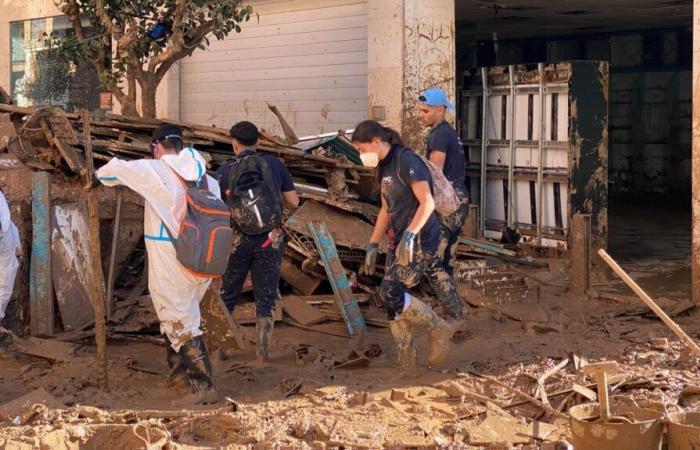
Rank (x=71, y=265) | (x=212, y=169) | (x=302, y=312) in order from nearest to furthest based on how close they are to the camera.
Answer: (x=71, y=265) < (x=302, y=312) < (x=212, y=169)

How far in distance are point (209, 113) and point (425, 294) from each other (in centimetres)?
713

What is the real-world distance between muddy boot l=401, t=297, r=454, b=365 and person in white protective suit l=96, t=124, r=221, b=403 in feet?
4.82

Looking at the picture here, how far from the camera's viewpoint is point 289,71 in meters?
14.8

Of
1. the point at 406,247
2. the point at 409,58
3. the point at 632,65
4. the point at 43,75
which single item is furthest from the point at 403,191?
the point at 632,65

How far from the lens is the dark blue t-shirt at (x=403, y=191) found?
7.23 meters

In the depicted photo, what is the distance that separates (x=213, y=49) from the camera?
15898 mm

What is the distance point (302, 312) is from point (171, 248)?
9.03 ft

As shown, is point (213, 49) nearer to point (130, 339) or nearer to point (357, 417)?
point (130, 339)

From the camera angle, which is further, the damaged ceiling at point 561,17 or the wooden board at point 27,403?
the damaged ceiling at point 561,17

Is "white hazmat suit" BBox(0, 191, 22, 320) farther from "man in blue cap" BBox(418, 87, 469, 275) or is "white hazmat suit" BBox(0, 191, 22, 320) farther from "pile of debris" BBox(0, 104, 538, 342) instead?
"man in blue cap" BBox(418, 87, 469, 275)

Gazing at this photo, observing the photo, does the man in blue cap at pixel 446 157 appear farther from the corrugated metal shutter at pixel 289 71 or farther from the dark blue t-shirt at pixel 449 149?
the corrugated metal shutter at pixel 289 71

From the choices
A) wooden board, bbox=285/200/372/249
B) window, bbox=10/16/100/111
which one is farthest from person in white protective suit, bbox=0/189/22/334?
window, bbox=10/16/100/111

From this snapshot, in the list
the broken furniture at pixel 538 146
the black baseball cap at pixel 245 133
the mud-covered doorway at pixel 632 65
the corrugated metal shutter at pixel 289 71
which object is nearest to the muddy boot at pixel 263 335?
the black baseball cap at pixel 245 133

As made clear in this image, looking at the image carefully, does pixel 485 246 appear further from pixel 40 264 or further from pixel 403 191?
pixel 40 264
